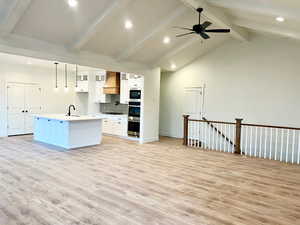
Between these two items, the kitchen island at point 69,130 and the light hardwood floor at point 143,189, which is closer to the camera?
the light hardwood floor at point 143,189

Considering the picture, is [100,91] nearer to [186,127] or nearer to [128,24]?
[186,127]

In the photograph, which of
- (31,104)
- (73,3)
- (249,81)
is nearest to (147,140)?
(249,81)

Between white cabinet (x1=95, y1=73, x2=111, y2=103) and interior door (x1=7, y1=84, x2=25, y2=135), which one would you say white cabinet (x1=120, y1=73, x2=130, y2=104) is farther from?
interior door (x1=7, y1=84, x2=25, y2=135)

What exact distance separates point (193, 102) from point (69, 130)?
4722mm

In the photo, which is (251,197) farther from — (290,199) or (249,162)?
(249,162)

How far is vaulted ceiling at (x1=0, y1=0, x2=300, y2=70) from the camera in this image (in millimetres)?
4148

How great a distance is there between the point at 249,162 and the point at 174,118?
4.08 m

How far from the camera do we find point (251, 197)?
3521 mm

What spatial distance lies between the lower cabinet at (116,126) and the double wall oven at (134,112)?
1.02ft

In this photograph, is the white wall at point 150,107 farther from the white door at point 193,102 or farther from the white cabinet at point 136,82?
the white door at point 193,102

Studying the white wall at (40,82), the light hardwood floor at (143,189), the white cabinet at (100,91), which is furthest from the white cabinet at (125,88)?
the white wall at (40,82)

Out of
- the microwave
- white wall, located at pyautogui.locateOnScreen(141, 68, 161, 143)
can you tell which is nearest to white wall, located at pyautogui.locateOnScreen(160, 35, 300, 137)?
Result: white wall, located at pyautogui.locateOnScreen(141, 68, 161, 143)

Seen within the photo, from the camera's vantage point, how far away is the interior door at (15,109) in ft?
28.0

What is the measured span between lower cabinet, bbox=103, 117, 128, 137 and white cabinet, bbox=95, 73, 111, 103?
0.95 m
